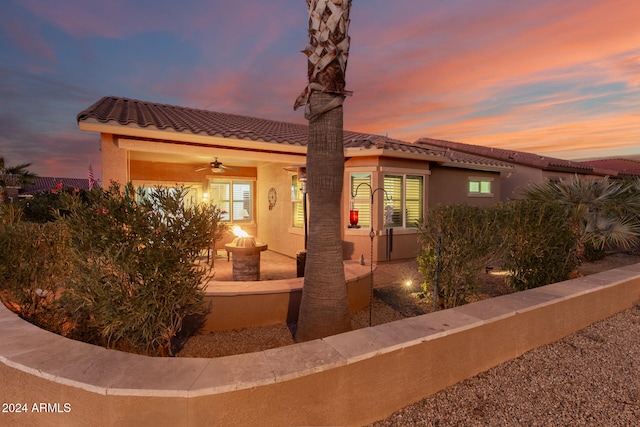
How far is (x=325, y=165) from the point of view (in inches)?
148

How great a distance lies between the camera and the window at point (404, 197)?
10.2 meters

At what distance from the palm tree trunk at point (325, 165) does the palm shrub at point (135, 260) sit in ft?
4.44

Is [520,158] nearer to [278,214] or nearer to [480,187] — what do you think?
[480,187]

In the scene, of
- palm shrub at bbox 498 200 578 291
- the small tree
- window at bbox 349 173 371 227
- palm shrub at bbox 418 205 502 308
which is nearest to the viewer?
palm shrub at bbox 418 205 502 308

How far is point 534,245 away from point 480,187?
8.53 metres

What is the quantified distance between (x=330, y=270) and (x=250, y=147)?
5661 mm

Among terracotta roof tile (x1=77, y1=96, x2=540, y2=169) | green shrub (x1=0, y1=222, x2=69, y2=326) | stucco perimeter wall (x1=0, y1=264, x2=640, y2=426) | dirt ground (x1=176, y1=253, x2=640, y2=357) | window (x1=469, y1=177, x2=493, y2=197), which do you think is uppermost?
terracotta roof tile (x1=77, y1=96, x2=540, y2=169)

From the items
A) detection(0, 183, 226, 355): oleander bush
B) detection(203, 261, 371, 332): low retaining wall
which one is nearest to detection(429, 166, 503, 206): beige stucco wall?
detection(203, 261, 371, 332): low retaining wall

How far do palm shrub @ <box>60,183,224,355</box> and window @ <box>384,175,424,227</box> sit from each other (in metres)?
7.60

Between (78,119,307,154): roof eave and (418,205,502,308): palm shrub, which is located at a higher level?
(78,119,307,154): roof eave

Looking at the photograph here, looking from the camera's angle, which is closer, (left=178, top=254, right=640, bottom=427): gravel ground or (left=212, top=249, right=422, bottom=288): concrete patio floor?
(left=178, top=254, right=640, bottom=427): gravel ground

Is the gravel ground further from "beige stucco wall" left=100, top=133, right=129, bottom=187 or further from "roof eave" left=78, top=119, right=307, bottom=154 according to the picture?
"roof eave" left=78, top=119, right=307, bottom=154

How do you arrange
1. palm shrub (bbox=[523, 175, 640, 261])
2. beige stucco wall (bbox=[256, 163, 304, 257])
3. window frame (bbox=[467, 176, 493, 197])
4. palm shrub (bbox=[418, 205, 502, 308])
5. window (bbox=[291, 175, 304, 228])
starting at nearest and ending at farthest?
palm shrub (bbox=[418, 205, 502, 308]) < palm shrub (bbox=[523, 175, 640, 261]) < window (bbox=[291, 175, 304, 228]) < beige stucco wall (bbox=[256, 163, 304, 257]) < window frame (bbox=[467, 176, 493, 197])

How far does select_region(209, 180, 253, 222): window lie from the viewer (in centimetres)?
1234
